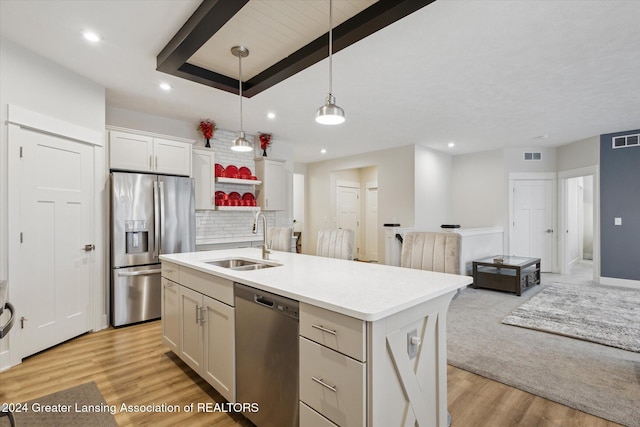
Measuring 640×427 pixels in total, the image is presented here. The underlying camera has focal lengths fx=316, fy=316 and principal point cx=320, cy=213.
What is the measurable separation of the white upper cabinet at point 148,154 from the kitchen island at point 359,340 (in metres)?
2.52

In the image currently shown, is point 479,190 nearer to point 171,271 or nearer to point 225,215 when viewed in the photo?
point 225,215

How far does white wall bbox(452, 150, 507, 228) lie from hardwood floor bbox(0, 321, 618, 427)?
5.38 m

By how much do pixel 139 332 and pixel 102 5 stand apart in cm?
309

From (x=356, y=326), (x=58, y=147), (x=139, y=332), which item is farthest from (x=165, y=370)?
(x=58, y=147)

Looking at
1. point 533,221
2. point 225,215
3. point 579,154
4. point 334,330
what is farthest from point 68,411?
point 579,154

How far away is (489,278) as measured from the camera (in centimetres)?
537

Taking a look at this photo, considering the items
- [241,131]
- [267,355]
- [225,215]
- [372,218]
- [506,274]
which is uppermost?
[241,131]

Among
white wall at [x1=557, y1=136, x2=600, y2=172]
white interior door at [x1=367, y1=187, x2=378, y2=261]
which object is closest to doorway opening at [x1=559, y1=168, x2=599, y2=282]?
white wall at [x1=557, y1=136, x2=600, y2=172]

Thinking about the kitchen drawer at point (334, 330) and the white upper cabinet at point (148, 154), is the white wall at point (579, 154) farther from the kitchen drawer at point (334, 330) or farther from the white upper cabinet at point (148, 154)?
the white upper cabinet at point (148, 154)

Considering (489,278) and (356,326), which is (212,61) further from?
(489,278)

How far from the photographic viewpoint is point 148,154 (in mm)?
4035

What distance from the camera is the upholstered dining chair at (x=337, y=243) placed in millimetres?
3080

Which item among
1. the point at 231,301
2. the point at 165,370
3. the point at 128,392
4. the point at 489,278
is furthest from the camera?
the point at 489,278

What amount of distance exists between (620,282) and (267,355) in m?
6.85
